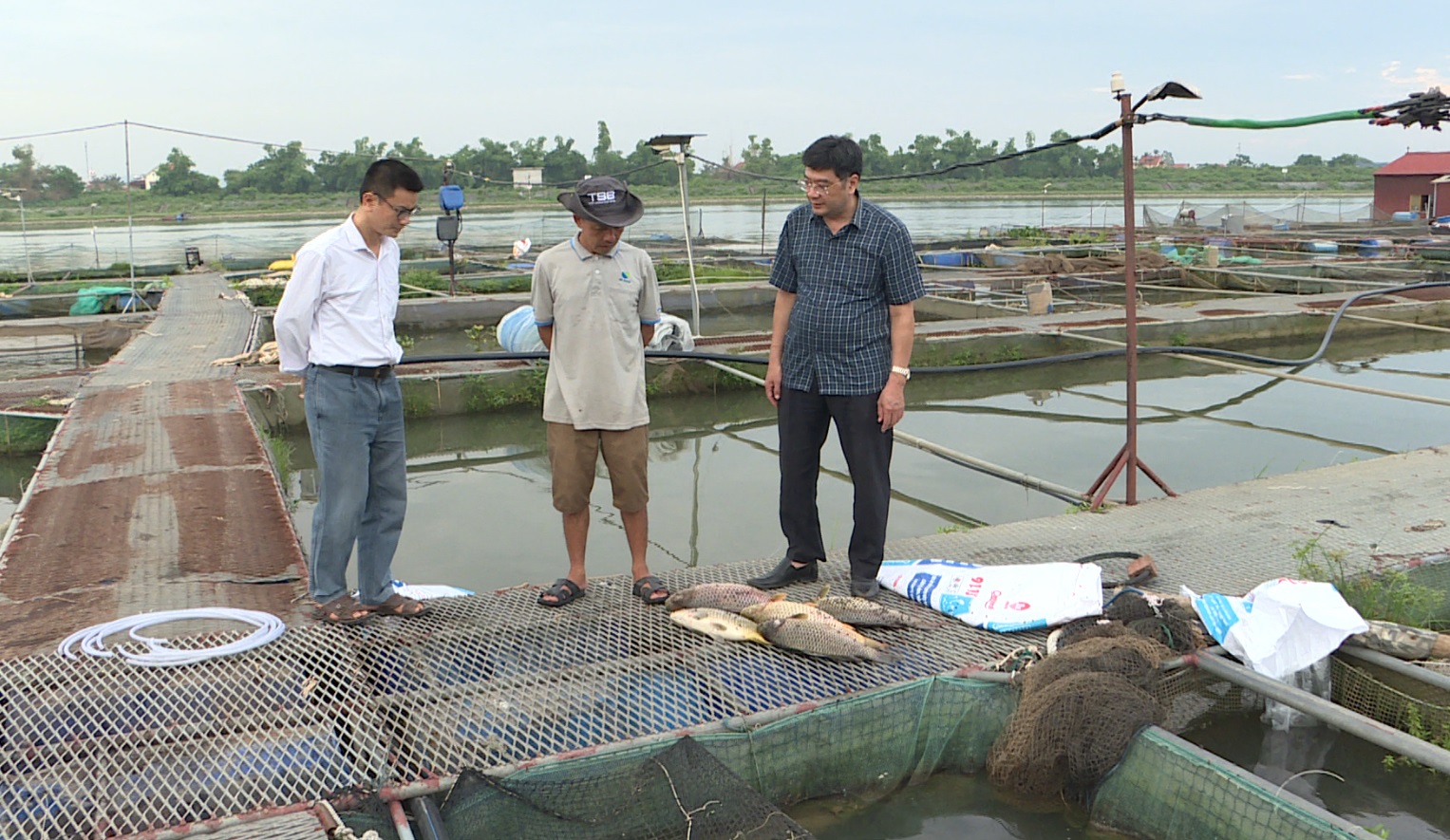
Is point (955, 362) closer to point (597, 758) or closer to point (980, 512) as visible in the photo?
point (980, 512)

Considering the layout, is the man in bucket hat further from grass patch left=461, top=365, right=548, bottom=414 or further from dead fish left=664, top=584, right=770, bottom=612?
grass patch left=461, top=365, right=548, bottom=414

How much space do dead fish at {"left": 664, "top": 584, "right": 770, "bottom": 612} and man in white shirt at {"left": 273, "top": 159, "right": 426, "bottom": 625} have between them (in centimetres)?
99

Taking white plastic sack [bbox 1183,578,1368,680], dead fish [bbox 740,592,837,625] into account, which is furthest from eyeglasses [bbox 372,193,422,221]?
white plastic sack [bbox 1183,578,1368,680]

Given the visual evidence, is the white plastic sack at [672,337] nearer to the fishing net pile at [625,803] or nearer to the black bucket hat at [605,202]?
the black bucket hat at [605,202]

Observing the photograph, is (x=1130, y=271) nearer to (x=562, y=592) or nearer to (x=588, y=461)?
(x=588, y=461)

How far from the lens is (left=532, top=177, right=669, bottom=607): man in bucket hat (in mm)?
3412

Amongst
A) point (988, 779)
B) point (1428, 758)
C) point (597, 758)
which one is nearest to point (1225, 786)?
point (1428, 758)

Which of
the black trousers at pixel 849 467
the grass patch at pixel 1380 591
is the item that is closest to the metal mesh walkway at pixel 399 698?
the grass patch at pixel 1380 591

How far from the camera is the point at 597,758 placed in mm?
2688

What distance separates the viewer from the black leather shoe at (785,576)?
3.84 m

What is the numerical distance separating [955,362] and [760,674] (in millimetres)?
7401

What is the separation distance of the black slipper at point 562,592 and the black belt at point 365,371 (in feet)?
2.91

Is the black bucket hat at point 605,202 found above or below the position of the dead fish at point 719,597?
above

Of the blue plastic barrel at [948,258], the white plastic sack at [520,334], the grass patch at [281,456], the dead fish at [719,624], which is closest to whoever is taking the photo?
the dead fish at [719,624]
